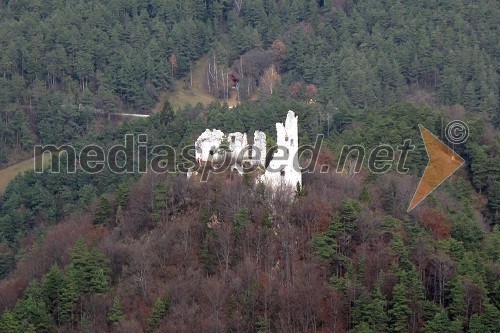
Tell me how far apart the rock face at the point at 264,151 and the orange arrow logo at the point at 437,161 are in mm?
14322

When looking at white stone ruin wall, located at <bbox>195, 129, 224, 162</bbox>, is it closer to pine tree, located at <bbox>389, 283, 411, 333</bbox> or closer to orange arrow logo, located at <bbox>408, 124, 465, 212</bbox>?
pine tree, located at <bbox>389, 283, 411, 333</bbox>

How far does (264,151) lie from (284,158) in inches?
67.7

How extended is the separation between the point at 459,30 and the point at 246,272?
55.6m

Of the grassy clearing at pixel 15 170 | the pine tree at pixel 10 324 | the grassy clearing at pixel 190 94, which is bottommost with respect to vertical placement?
the pine tree at pixel 10 324

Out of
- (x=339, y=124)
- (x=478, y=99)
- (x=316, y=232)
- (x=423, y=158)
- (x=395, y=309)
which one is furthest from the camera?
(x=478, y=99)

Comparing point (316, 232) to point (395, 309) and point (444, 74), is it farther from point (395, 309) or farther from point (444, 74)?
point (444, 74)

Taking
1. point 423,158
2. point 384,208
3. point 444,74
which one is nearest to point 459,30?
point 444,74

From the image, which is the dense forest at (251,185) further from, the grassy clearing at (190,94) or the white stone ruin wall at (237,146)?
the white stone ruin wall at (237,146)

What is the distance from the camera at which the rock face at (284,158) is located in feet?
182

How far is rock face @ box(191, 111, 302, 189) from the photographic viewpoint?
182 feet

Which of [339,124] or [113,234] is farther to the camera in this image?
[339,124]

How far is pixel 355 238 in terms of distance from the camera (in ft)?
183
